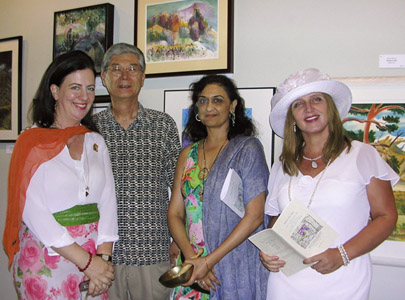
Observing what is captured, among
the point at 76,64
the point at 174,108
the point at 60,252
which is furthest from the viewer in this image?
the point at 174,108

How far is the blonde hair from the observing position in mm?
1626

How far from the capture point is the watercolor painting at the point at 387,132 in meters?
1.98

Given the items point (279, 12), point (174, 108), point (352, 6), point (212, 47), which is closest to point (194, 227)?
point (174, 108)

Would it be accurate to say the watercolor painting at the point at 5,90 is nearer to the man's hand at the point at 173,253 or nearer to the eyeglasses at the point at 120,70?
the eyeglasses at the point at 120,70

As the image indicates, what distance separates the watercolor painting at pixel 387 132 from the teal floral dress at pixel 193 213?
867mm

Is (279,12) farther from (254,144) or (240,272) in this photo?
(240,272)

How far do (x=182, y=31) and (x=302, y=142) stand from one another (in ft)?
3.54

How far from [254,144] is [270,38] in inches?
28.4

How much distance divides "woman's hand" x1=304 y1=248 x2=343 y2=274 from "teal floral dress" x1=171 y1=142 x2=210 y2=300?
53 cm

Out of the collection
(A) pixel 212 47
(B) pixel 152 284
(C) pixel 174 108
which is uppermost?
(A) pixel 212 47

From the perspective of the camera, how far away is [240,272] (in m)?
1.76

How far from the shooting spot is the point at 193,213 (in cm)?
186

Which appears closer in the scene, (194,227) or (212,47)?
(194,227)

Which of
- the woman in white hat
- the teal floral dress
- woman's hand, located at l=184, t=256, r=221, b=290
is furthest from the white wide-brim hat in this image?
woman's hand, located at l=184, t=256, r=221, b=290
